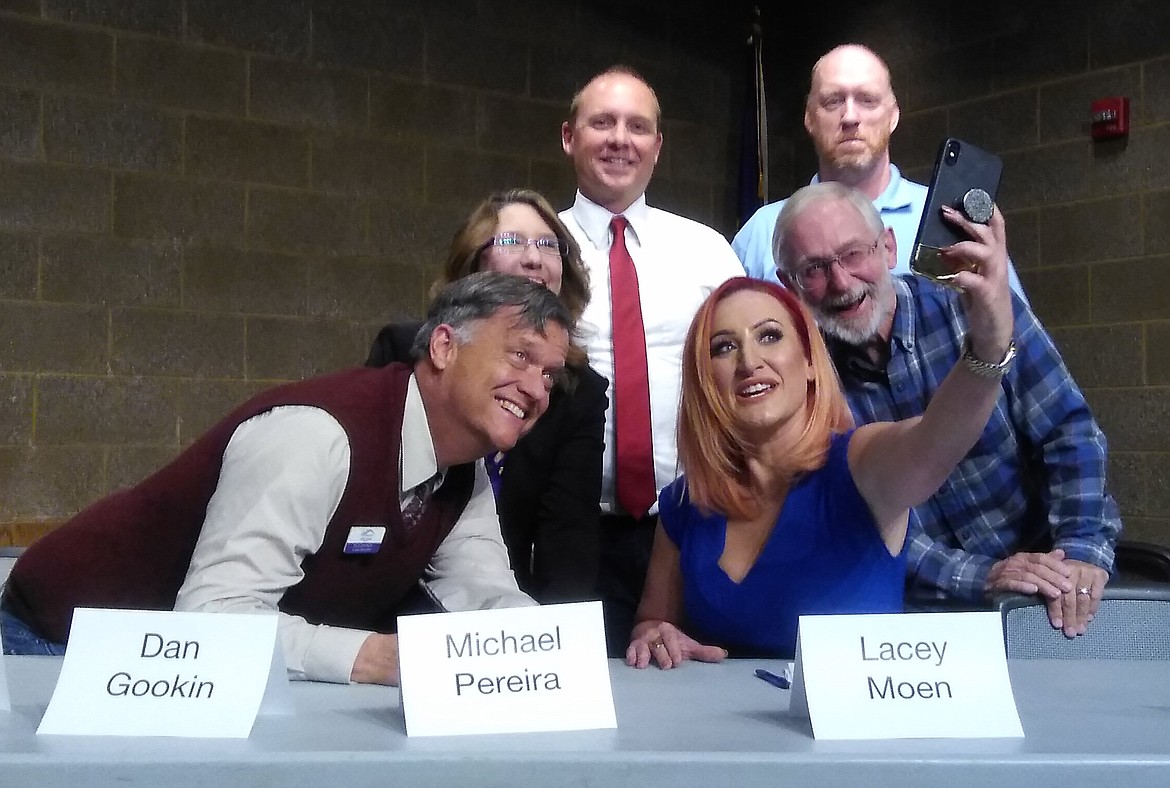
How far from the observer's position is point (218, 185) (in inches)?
170

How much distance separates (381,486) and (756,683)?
1.62 ft

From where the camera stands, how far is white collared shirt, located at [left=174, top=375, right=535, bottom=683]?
124 centimetres

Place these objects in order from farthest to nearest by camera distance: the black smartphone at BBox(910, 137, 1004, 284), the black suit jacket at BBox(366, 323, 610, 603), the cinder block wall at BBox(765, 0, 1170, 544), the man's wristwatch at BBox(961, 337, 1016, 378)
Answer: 1. the cinder block wall at BBox(765, 0, 1170, 544)
2. the black suit jacket at BBox(366, 323, 610, 603)
3. the man's wristwatch at BBox(961, 337, 1016, 378)
4. the black smartphone at BBox(910, 137, 1004, 284)

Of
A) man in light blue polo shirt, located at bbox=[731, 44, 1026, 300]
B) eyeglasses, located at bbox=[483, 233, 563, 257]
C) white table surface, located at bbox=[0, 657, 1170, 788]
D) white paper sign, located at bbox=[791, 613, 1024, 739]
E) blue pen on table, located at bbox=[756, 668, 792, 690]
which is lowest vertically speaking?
blue pen on table, located at bbox=[756, 668, 792, 690]

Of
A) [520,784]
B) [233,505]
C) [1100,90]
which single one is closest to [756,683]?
[520,784]

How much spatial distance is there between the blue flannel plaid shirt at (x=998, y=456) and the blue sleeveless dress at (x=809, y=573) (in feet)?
1.09

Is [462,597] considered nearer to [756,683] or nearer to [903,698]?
[756,683]

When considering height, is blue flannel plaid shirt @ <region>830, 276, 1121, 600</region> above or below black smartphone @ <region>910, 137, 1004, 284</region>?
below

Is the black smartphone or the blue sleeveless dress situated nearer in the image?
Result: the black smartphone

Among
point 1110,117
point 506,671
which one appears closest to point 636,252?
point 506,671

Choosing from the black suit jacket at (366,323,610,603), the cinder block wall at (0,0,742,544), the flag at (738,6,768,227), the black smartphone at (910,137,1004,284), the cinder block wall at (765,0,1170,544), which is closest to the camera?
the black smartphone at (910,137,1004,284)

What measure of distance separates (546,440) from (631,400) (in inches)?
12.4

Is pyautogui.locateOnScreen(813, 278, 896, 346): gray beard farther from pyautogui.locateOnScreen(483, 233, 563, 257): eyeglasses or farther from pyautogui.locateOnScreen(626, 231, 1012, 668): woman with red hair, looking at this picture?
pyautogui.locateOnScreen(483, 233, 563, 257): eyeglasses

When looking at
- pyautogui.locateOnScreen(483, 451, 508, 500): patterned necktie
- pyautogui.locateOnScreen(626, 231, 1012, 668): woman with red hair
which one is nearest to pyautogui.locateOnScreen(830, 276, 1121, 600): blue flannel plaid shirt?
pyautogui.locateOnScreen(626, 231, 1012, 668): woman with red hair
